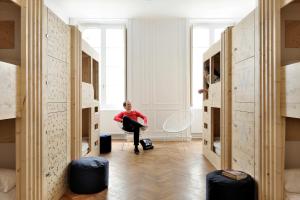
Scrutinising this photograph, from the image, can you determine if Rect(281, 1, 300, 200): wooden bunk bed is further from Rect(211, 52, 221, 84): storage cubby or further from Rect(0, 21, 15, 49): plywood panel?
Rect(0, 21, 15, 49): plywood panel

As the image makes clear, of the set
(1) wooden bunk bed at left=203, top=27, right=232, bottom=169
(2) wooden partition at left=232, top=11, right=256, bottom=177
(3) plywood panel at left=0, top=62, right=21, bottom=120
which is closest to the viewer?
(3) plywood panel at left=0, top=62, right=21, bottom=120

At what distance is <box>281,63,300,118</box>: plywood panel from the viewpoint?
6.08ft

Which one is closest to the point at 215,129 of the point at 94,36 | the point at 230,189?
the point at 230,189

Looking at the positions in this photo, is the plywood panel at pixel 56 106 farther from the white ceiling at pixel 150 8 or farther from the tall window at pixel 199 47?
the tall window at pixel 199 47

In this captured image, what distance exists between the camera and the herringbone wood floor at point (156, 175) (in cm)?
284

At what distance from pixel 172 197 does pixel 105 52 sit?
507 cm

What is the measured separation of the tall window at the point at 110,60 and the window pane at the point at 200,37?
2.04 m

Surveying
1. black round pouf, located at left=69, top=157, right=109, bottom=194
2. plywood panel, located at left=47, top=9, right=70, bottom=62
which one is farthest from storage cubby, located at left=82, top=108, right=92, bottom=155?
plywood panel, located at left=47, top=9, right=70, bottom=62

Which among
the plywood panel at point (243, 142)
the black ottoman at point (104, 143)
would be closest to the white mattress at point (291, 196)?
the plywood panel at point (243, 142)

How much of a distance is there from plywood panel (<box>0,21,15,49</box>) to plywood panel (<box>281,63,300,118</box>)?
93.3 inches

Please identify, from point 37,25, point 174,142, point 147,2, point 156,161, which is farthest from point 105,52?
point 37,25

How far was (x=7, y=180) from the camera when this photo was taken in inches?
82.7

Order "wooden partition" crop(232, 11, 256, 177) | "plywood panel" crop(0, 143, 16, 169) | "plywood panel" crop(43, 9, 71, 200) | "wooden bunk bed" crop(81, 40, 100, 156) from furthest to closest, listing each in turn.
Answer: "wooden bunk bed" crop(81, 40, 100, 156), "wooden partition" crop(232, 11, 256, 177), "plywood panel" crop(43, 9, 71, 200), "plywood panel" crop(0, 143, 16, 169)

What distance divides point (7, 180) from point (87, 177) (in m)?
0.95
